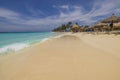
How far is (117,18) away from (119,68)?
20287 millimetres

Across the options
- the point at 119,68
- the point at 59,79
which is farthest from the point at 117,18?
the point at 59,79

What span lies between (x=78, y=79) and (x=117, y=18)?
21.3 m

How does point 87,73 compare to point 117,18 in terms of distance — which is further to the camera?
point 117,18

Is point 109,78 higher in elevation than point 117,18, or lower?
lower

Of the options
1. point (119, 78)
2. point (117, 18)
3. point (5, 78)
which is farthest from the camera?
point (117, 18)

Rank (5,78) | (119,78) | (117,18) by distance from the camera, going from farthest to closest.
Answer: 1. (117,18)
2. (5,78)
3. (119,78)

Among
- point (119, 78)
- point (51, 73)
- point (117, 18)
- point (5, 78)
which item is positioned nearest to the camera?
point (119, 78)

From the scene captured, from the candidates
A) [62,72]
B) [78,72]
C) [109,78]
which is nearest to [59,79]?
[62,72]

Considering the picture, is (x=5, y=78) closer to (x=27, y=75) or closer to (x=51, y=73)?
(x=27, y=75)

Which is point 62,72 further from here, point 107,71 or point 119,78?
point 119,78

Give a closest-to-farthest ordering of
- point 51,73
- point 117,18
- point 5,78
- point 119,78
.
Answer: point 119,78, point 5,78, point 51,73, point 117,18

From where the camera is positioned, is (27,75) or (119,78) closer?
(119,78)

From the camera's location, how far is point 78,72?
8.85ft

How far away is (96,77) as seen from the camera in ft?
7.82
